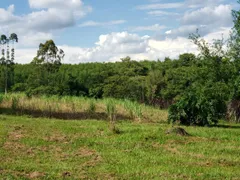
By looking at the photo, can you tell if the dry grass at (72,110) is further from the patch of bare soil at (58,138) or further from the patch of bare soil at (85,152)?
the patch of bare soil at (85,152)

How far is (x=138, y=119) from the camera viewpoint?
17281 mm

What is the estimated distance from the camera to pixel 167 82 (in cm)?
4341

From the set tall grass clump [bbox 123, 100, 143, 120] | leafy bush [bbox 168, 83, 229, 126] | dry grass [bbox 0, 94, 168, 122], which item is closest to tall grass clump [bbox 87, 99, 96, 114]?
dry grass [bbox 0, 94, 168, 122]

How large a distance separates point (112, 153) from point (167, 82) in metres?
34.9

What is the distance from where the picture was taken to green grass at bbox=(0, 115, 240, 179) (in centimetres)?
720

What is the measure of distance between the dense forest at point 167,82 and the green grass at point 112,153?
9.84 feet

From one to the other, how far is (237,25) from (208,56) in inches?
212

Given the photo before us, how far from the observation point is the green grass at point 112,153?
720 cm

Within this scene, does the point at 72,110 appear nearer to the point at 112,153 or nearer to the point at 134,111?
the point at 134,111

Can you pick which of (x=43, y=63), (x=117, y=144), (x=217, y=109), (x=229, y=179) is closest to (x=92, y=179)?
(x=229, y=179)

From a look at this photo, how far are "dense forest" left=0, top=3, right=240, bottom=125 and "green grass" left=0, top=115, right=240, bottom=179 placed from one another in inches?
118

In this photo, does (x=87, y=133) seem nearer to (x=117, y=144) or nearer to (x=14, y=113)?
(x=117, y=144)

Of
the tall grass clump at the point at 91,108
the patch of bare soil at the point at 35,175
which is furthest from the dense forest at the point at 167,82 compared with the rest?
the patch of bare soil at the point at 35,175

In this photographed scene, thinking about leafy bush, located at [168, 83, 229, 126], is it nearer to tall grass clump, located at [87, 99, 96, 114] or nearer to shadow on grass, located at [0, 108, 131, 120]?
shadow on grass, located at [0, 108, 131, 120]
